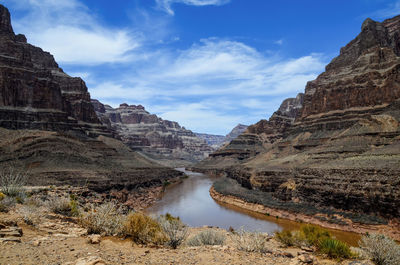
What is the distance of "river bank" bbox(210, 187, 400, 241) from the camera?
81.4ft

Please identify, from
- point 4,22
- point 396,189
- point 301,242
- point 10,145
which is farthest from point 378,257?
point 4,22

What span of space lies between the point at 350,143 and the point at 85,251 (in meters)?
48.5

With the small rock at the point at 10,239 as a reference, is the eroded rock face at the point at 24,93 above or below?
above

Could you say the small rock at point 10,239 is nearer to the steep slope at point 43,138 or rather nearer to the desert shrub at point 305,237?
the desert shrub at point 305,237

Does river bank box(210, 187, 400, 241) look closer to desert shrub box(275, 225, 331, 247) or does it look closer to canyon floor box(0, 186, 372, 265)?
desert shrub box(275, 225, 331, 247)

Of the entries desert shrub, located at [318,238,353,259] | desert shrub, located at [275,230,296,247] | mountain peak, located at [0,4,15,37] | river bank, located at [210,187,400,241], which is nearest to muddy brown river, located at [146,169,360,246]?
river bank, located at [210,187,400,241]

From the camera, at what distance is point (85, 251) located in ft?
26.0

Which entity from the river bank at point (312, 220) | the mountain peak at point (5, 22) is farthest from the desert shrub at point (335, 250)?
the mountain peak at point (5, 22)

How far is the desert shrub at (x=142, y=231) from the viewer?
1054 cm

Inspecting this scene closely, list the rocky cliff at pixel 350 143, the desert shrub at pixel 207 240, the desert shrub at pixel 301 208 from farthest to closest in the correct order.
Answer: the rocky cliff at pixel 350 143
the desert shrub at pixel 301 208
the desert shrub at pixel 207 240

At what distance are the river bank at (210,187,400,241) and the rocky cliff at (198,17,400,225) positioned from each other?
0.89 metres

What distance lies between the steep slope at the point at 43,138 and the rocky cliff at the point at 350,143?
1210 inches

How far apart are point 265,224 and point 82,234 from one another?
1023 inches

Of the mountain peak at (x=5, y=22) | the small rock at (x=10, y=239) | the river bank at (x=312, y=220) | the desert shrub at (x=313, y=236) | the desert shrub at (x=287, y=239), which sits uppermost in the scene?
the mountain peak at (x=5, y=22)
